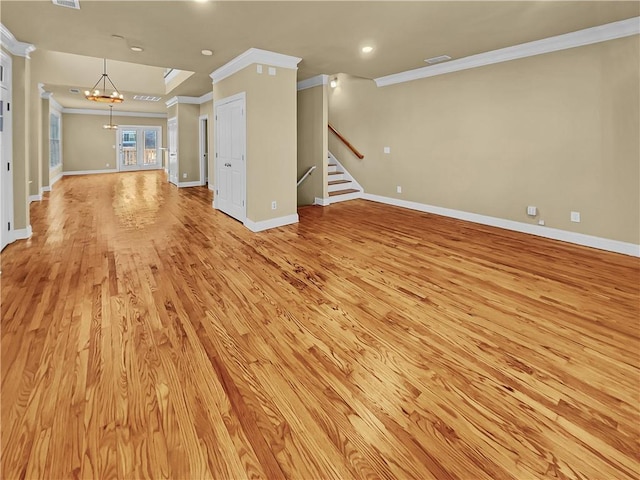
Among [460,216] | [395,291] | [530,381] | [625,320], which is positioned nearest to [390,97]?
[460,216]

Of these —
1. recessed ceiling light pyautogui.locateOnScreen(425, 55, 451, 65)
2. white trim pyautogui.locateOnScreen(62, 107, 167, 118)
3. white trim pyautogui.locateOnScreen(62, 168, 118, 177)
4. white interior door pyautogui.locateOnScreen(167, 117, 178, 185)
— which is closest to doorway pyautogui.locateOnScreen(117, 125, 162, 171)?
white trim pyautogui.locateOnScreen(62, 168, 118, 177)

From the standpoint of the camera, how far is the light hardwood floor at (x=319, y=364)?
4.95 feet

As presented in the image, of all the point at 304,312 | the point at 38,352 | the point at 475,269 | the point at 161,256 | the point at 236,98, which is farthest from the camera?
the point at 236,98

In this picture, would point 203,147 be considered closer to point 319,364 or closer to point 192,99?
point 192,99

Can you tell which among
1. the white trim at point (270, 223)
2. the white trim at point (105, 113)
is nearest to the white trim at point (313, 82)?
the white trim at point (270, 223)

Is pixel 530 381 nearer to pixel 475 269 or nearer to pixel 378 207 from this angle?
pixel 475 269

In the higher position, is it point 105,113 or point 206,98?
point 105,113

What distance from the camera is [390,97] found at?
7.39 m

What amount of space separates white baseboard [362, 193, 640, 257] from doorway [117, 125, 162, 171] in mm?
13279

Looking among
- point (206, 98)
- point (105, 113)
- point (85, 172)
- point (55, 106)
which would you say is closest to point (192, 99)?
point (206, 98)

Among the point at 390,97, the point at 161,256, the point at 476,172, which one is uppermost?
the point at 390,97

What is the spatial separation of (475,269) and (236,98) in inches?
174

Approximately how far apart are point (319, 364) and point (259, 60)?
15.4ft

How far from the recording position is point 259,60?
17.3 ft
